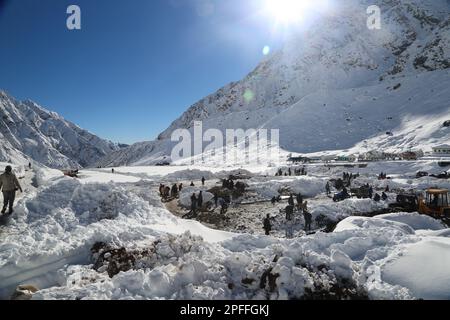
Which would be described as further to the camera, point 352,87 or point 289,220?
point 352,87

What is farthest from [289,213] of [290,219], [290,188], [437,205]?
[290,188]

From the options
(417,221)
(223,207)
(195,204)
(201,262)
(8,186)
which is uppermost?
(8,186)

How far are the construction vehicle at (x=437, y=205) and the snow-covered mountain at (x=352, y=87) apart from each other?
47241 millimetres

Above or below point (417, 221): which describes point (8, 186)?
above

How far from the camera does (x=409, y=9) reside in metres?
143

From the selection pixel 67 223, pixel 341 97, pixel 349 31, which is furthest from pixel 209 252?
pixel 349 31

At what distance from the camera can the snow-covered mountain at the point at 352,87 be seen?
80500 mm

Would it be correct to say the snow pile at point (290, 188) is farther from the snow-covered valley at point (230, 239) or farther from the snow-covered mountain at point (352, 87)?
the snow-covered mountain at point (352, 87)

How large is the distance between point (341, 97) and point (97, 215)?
101703 millimetres

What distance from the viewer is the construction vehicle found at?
17797 millimetres

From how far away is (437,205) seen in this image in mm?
18172

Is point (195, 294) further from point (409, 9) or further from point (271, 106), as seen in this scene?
point (409, 9)

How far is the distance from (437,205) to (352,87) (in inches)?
4134

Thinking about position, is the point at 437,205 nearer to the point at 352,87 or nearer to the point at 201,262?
the point at 201,262
